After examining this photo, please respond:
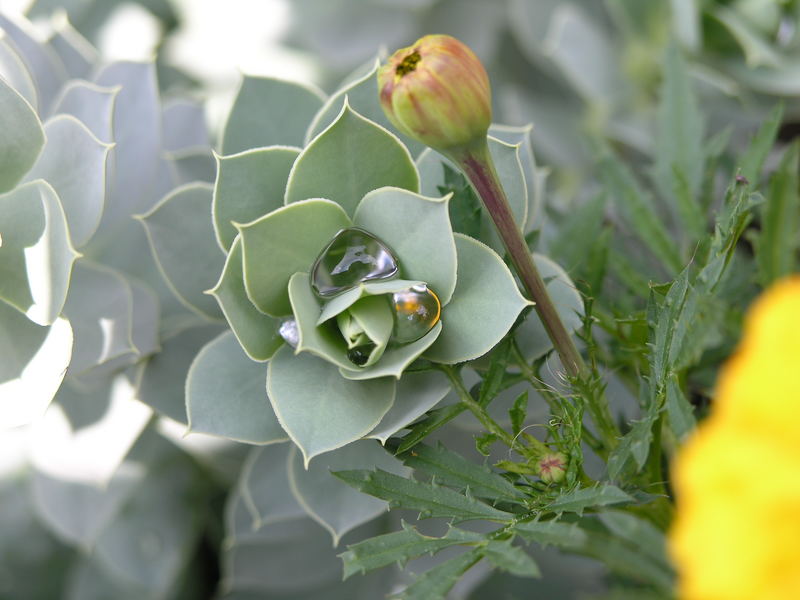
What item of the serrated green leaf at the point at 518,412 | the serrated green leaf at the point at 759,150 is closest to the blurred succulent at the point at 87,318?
the serrated green leaf at the point at 518,412

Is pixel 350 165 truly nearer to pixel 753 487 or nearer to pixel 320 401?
pixel 320 401

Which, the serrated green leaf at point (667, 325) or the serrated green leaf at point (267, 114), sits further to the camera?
the serrated green leaf at point (267, 114)

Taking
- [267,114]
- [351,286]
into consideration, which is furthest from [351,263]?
[267,114]

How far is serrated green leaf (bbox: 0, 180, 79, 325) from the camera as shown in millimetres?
375

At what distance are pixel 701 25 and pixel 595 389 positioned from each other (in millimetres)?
405

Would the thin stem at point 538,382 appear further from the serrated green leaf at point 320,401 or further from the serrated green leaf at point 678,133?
the serrated green leaf at point 678,133

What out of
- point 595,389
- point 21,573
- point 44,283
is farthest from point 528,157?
point 21,573

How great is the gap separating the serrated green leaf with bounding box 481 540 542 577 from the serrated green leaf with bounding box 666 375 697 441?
7 centimetres

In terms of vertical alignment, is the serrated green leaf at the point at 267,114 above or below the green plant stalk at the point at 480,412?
above

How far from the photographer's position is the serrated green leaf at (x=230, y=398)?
39cm

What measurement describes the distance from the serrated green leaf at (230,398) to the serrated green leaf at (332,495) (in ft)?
0.11

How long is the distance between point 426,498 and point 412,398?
0.05 metres

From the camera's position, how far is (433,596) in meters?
0.31

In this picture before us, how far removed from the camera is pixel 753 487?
0.19m
